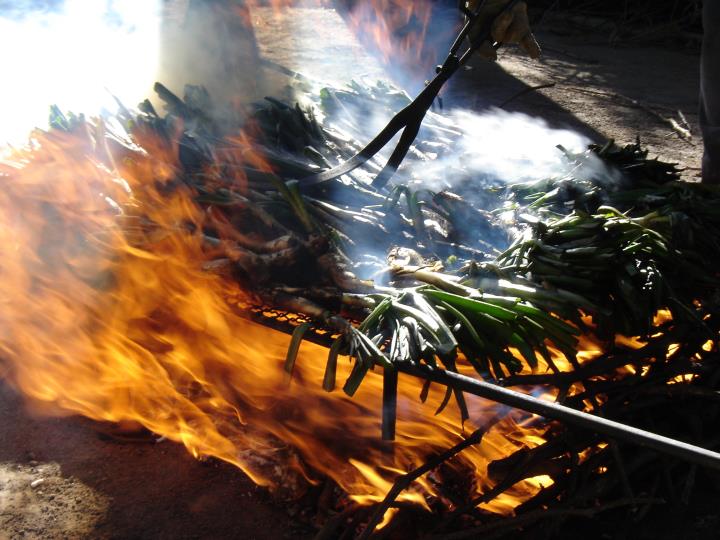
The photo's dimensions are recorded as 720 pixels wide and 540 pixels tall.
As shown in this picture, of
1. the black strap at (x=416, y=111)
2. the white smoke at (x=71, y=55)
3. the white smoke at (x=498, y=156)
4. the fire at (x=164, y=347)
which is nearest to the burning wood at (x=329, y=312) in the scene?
the fire at (x=164, y=347)

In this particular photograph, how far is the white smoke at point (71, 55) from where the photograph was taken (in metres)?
5.17

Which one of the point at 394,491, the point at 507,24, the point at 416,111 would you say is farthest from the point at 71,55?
the point at 394,491

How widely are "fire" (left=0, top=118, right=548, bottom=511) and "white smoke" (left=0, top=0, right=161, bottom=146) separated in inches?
62.0

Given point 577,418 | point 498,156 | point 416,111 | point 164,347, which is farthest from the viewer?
point 498,156

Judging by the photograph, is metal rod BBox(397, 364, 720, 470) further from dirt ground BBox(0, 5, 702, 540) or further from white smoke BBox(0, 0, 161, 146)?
white smoke BBox(0, 0, 161, 146)

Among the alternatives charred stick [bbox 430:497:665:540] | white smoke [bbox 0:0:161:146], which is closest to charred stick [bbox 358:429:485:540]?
charred stick [bbox 430:497:665:540]

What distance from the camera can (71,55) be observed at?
6273 millimetres

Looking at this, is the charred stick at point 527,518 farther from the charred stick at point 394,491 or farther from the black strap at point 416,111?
the black strap at point 416,111

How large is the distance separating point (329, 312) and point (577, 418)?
1116 millimetres

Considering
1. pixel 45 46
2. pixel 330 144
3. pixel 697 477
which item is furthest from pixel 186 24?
pixel 697 477

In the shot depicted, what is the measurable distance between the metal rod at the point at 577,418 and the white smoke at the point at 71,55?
3.42m

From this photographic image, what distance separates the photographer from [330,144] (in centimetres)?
407

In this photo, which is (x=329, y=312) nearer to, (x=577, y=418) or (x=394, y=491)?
(x=394, y=491)

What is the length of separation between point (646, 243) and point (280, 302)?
162 cm
